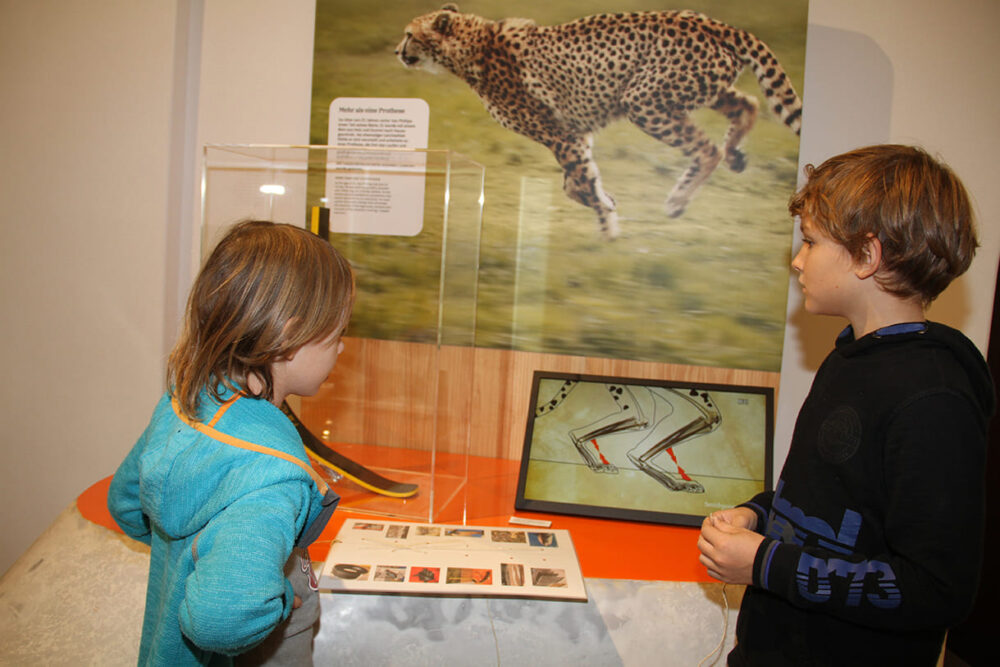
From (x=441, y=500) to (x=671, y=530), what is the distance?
0.57m

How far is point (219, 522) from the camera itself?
0.77 m

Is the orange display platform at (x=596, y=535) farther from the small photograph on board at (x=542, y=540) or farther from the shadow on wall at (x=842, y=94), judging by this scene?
the shadow on wall at (x=842, y=94)

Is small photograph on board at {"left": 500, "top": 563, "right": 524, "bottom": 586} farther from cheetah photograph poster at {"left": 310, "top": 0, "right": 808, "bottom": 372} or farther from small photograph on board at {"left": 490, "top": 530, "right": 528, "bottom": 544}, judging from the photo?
cheetah photograph poster at {"left": 310, "top": 0, "right": 808, "bottom": 372}

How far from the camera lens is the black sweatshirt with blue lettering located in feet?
2.78

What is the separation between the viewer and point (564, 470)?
1775mm

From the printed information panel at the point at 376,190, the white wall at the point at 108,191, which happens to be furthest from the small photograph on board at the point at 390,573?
the white wall at the point at 108,191

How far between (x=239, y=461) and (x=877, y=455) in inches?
33.1

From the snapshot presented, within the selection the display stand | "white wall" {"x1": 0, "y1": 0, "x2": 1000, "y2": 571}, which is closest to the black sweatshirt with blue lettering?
the display stand

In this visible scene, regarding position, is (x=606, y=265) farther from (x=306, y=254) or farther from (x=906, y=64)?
(x=306, y=254)

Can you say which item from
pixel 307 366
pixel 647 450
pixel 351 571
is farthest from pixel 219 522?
pixel 647 450

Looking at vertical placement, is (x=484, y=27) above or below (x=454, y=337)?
above

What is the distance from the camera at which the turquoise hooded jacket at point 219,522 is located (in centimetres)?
72

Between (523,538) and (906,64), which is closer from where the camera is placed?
(523,538)

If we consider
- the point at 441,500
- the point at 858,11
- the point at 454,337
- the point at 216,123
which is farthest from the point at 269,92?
the point at 858,11
